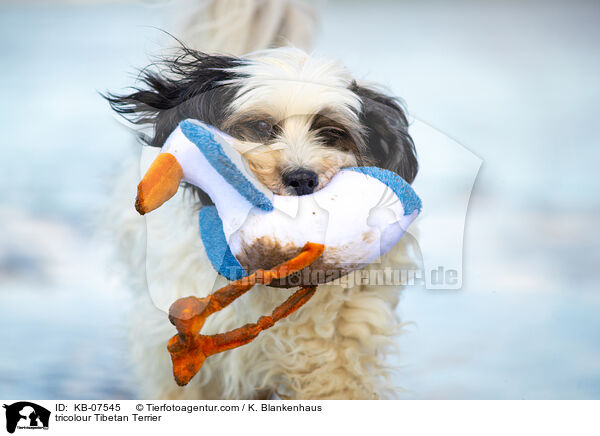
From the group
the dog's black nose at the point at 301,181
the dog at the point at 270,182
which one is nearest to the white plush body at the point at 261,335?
the dog at the point at 270,182

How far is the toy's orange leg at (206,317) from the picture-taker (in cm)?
93

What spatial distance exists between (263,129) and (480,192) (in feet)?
1.74

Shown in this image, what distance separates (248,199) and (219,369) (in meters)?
0.52

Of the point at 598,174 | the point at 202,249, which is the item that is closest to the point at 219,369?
the point at 202,249

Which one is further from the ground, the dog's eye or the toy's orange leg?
the dog's eye

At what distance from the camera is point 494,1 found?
141cm

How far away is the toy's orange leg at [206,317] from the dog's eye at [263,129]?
0.22m

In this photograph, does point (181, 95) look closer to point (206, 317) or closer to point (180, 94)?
point (180, 94)

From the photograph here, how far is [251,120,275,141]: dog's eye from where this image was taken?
3.38ft
